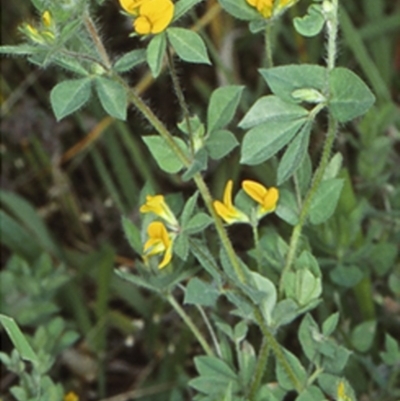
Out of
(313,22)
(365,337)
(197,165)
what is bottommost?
(365,337)

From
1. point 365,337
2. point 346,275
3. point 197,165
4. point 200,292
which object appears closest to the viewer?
point 197,165

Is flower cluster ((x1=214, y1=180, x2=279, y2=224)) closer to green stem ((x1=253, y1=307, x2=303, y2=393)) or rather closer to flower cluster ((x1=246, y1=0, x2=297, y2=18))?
green stem ((x1=253, y1=307, x2=303, y2=393))

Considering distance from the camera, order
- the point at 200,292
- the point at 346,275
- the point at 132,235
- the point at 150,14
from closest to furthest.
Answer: the point at 150,14 < the point at 200,292 < the point at 132,235 < the point at 346,275

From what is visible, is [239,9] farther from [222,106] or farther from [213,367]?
[213,367]

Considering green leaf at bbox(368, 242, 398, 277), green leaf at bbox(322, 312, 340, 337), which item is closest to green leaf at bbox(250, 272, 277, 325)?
green leaf at bbox(322, 312, 340, 337)

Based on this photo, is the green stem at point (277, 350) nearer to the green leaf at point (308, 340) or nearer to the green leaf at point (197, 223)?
the green leaf at point (308, 340)

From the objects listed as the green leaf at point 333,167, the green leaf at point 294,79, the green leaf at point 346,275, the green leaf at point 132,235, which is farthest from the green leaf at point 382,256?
the green leaf at point 294,79

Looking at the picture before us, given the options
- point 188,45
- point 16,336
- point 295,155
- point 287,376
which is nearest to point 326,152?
point 295,155
